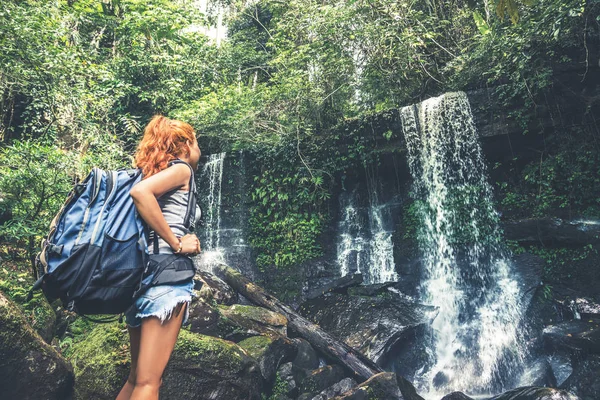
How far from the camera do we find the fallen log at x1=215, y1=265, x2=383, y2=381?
20.2 feet

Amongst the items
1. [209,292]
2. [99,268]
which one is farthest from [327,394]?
[99,268]

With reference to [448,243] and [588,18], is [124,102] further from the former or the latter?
[588,18]

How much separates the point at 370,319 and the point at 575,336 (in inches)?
130

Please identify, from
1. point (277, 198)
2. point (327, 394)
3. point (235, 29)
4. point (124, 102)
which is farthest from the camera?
point (235, 29)

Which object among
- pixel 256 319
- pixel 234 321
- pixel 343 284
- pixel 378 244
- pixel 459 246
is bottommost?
pixel 343 284

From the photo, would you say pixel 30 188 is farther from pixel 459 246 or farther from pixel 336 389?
pixel 459 246

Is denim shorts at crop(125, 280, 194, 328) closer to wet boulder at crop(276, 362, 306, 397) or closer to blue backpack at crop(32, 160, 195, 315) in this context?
blue backpack at crop(32, 160, 195, 315)

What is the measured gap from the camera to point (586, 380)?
18.1 ft

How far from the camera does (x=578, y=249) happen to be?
8.64m

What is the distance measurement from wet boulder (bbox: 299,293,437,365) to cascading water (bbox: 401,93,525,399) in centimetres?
75

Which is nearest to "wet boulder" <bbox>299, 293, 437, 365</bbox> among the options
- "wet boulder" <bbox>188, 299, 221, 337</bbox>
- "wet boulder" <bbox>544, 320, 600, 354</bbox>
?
"wet boulder" <bbox>544, 320, 600, 354</bbox>

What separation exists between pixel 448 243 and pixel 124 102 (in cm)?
1200

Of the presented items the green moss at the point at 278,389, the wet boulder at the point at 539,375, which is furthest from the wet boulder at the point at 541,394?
the green moss at the point at 278,389

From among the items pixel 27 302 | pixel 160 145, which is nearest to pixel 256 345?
pixel 27 302
